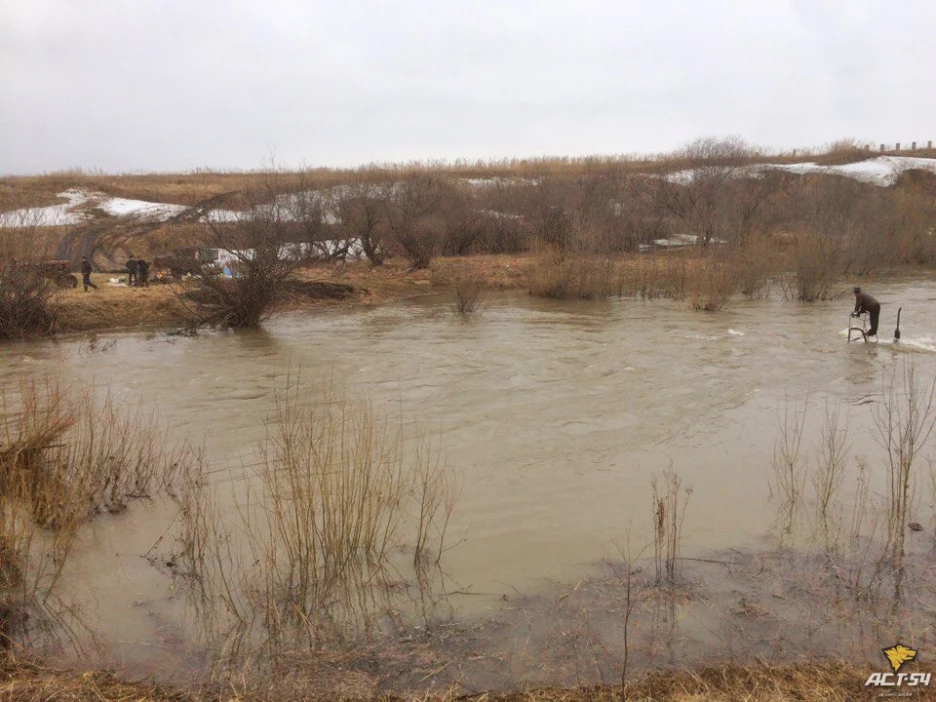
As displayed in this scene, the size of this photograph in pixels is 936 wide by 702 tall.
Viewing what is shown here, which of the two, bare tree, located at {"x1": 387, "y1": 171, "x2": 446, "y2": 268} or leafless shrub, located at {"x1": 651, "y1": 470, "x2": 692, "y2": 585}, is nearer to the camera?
leafless shrub, located at {"x1": 651, "y1": 470, "x2": 692, "y2": 585}

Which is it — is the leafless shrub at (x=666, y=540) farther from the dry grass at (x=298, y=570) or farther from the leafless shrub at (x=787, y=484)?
the dry grass at (x=298, y=570)

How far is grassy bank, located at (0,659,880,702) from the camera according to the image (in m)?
3.68

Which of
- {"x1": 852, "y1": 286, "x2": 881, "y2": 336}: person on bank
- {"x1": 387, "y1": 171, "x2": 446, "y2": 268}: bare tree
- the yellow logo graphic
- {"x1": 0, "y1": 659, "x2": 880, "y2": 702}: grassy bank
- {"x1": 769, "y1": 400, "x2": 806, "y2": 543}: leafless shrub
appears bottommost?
{"x1": 0, "y1": 659, "x2": 880, "y2": 702}: grassy bank

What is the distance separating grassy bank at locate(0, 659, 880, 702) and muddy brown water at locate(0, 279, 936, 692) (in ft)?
1.23

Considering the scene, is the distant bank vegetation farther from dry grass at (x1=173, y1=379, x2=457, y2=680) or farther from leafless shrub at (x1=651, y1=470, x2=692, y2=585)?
leafless shrub at (x1=651, y1=470, x2=692, y2=585)

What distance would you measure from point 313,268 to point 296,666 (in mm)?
23267

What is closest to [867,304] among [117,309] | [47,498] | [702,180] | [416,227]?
[47,498]

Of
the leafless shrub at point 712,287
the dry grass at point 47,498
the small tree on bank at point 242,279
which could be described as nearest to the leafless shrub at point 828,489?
the dry grass at point 47,498

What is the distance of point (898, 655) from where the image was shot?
4039 millimetres

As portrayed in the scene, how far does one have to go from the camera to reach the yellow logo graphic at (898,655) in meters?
3.96

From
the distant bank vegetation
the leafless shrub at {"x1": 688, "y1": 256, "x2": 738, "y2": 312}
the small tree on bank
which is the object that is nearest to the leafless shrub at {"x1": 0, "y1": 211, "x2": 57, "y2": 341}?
the distant bank vegetation

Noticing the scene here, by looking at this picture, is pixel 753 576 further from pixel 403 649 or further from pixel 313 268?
pixel 313 268

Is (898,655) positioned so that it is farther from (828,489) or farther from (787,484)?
(787,484)

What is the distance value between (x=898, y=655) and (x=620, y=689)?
1733 mm
